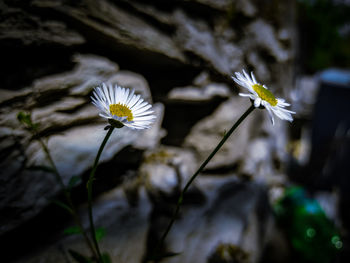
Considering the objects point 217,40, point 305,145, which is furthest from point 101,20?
point 305,145

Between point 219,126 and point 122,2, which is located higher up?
point 122,2

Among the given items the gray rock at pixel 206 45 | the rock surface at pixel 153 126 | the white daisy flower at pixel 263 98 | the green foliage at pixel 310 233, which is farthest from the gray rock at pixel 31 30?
the green foliage at pixel 310 233

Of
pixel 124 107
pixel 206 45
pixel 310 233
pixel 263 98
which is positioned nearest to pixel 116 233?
pixel 124 107

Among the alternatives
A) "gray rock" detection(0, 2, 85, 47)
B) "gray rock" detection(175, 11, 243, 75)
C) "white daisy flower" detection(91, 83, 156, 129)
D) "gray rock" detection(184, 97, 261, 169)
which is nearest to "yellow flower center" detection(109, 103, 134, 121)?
"white daisy flower" detection(91, 83, 156, 129)

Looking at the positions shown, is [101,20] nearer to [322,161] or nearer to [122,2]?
[122,2]

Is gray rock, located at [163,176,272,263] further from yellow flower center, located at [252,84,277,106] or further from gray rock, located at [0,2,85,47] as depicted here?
gray rock, located at [0,2,85,47]
